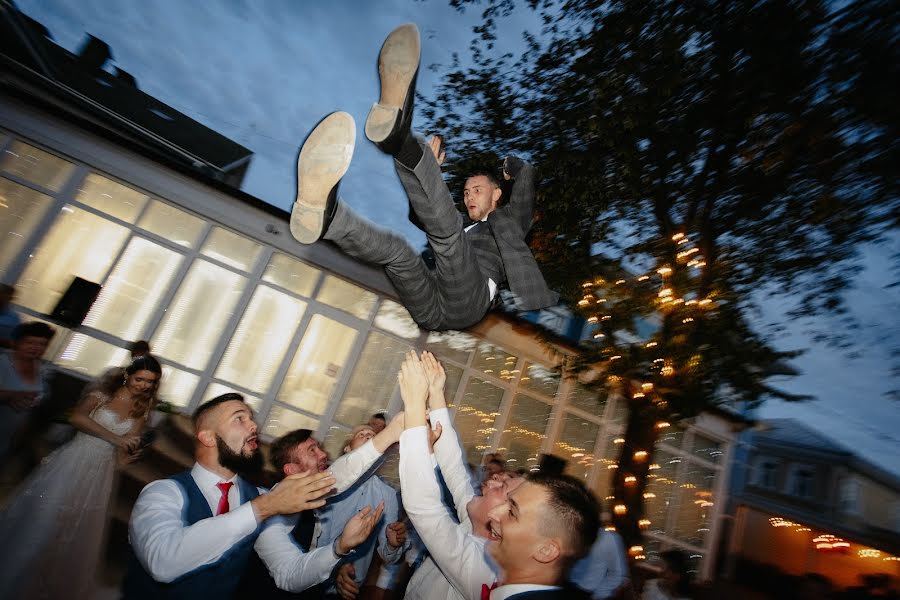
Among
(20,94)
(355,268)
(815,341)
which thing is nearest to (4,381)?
(355,268)

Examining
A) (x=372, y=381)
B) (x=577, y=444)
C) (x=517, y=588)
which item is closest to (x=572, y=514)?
(x=517, y=588)

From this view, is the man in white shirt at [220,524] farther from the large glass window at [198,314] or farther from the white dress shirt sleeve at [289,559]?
the large glass window at [198,314]

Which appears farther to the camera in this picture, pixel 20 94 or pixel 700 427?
pixel 700 427

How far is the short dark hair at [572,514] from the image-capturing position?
1825 millimetres

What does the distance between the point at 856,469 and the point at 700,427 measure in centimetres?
1493

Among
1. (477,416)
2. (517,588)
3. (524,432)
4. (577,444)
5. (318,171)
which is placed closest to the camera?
(517,588)

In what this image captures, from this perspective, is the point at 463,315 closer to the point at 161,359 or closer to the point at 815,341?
the point at 815,341

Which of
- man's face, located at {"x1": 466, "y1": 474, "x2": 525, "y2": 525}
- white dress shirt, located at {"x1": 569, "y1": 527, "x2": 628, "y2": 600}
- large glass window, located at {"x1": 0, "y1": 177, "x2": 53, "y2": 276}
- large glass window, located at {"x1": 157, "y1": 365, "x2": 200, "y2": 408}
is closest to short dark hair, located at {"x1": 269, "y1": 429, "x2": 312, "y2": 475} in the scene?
man's face, located at {"x1": 466, "y1": 474, "x2": 525, "y2": 525}

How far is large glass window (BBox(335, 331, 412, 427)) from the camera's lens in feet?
25.2

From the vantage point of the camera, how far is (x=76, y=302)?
21.2 ft

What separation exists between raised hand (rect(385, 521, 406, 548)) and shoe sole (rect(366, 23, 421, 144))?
2.67m

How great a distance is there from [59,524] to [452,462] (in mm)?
2616

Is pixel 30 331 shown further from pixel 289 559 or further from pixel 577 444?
pixel 577 444

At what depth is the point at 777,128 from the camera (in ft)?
17.1
